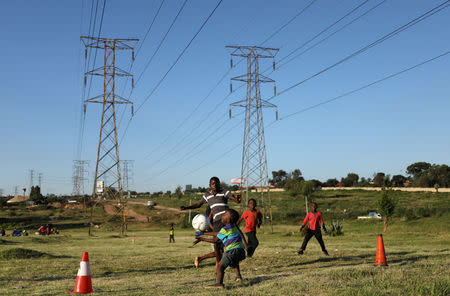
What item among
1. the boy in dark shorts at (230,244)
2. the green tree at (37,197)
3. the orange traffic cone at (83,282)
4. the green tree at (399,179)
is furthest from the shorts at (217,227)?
the green tree at (399,179)

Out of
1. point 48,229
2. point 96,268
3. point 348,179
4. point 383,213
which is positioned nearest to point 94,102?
point 48,229

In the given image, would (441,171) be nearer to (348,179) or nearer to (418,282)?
(348,179)

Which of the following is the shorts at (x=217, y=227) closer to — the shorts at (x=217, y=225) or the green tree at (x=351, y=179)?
the shorts at (x=217, y=225)

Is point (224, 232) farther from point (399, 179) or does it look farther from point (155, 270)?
point (399, 179)

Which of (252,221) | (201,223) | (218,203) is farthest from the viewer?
(252,221)

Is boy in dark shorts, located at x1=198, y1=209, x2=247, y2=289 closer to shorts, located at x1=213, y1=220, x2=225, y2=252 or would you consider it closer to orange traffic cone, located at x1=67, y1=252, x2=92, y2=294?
shorts, located at x1=213, y1=220, x2=225, y2=252

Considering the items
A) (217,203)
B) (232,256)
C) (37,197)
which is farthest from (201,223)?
(37,197)

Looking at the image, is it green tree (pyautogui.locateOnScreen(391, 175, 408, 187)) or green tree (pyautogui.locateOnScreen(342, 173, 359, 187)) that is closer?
green tree (pyautogui.locateOnScreen(391, 175, 408, 187))

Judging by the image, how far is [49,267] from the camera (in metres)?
15.2

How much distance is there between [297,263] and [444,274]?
16.5 feet

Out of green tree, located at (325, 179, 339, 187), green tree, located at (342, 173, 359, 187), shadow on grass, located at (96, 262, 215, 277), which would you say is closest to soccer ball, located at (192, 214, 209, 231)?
shadow on grass, located at (96, 262, 215, 277)

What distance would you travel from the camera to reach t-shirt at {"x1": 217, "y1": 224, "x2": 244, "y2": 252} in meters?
8.95

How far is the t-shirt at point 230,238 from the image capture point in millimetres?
8953

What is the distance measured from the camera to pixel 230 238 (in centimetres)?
895
